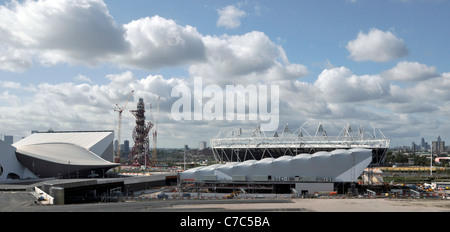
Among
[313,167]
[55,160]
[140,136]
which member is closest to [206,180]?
[313,167]

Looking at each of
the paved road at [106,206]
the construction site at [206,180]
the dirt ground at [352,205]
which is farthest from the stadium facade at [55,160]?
the dirt ground at [352,205]

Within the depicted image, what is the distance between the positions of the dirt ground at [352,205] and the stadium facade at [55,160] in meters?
45.7

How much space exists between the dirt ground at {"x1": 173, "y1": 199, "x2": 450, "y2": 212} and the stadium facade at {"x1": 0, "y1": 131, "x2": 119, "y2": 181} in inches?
1800

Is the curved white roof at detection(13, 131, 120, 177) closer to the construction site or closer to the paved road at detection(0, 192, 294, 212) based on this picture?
the construction site

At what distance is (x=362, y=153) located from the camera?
A: 2554 inches

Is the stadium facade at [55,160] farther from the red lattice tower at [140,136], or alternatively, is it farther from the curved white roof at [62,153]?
the red lattice tower at [140,136]

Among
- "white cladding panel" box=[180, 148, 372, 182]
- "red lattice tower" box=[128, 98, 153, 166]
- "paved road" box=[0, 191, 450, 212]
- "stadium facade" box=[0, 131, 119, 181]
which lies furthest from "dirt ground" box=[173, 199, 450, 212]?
"red lattice tower" box=[128, 98, 153, 166]

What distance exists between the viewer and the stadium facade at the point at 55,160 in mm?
76000

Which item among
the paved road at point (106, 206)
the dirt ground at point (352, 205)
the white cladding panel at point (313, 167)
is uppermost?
the white cladding panel at point (313, 167)

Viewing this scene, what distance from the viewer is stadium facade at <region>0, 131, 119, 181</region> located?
249ft

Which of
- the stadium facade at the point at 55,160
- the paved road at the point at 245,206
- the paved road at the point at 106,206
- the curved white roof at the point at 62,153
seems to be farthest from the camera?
the curved white roof at the point at 62,153

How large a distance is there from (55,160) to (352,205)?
60.1 meters

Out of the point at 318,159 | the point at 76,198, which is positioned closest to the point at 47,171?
the point at 76,198
